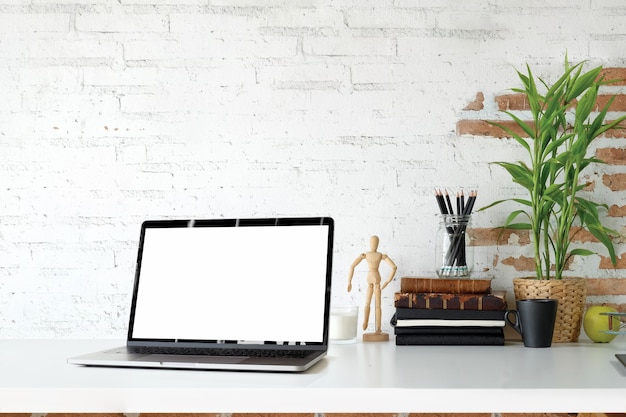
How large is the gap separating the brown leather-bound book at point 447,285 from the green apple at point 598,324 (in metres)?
0.27

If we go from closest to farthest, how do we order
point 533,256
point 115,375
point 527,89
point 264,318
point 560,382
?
point 560,382 < point 115,375 < point 264,318 < point 527,89 < point 533,256

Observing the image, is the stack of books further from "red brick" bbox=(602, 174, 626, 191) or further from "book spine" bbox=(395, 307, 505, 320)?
"red brick" bbox=(602, 174, 626, 191)

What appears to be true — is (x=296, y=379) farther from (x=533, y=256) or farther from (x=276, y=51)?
(x=276, y=51)

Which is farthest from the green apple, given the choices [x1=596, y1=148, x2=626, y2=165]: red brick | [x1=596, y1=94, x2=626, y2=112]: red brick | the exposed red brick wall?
[x1=596, y1=94, x2=626, y2=112]: red brick

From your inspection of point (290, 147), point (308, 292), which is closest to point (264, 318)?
point (308, 292)

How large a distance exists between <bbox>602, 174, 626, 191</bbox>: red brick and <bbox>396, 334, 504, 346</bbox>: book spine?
0.54 meters

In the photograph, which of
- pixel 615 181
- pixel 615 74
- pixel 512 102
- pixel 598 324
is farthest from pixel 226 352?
pixel 615 74

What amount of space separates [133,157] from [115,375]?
2.47 ft

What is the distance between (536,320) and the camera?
1528 millimetres

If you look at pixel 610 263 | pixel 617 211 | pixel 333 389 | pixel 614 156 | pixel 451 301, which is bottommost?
pixel 333 389

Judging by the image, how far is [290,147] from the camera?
1.82 metres

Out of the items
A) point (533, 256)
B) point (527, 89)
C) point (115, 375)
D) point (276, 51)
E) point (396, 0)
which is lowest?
point (115, 375)

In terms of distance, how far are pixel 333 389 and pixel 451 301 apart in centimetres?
54

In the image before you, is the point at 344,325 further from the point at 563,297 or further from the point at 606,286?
the point at 606,286
